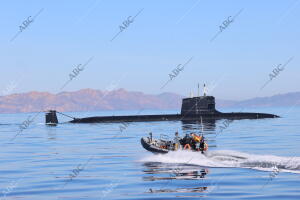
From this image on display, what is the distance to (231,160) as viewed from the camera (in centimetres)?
3203

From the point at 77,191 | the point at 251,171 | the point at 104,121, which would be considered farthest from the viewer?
the point at 104,121

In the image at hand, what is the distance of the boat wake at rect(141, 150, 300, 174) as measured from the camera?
93.5 feet

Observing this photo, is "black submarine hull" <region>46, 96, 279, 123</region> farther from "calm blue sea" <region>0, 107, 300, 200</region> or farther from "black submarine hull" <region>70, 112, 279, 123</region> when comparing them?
"calm blue sea" <region>0, 107, 300, 200</region>

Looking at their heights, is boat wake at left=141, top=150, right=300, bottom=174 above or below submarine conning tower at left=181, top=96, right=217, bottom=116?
below

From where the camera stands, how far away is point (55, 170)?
31.0 m

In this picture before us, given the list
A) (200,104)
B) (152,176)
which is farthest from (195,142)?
(200,104)

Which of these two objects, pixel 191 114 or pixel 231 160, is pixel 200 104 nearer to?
pixel 191 114

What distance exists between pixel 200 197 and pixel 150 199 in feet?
7.07

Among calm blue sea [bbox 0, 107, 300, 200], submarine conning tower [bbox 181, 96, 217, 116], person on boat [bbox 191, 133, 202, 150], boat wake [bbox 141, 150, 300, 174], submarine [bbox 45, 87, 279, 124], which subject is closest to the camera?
calm blue sea [bbox 0, 107, 300, 200]

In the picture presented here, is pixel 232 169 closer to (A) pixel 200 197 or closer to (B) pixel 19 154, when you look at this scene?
(A) pixel 200 197

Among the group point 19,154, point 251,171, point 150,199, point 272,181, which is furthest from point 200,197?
point 19,154

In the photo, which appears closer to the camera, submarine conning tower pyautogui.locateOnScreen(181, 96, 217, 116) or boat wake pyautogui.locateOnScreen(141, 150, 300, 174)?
boat wake pyautogui.locateOnScreen(141, 150, 300, 174)

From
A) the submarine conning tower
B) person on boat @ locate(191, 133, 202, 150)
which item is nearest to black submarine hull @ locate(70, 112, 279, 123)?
the submarine conning tower

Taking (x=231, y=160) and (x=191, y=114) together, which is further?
(x=191, y=114)
